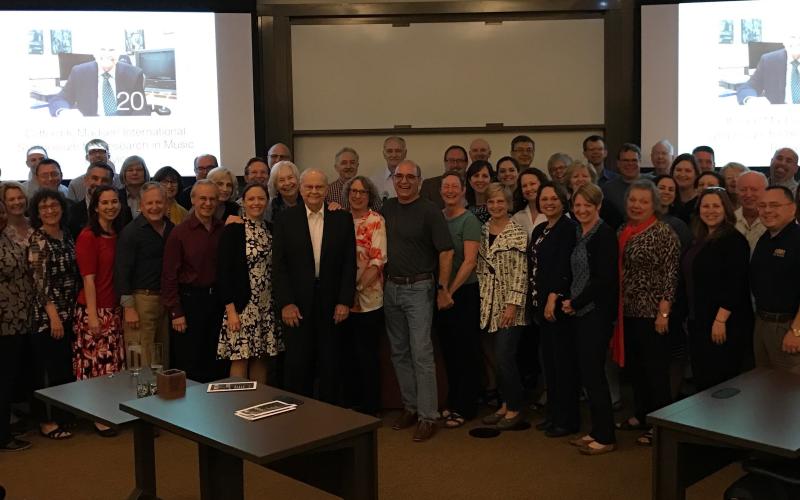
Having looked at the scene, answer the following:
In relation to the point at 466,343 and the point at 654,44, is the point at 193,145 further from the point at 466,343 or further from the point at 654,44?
the point at 654,44

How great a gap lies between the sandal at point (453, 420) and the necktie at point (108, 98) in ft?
13.9

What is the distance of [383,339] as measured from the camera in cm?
566

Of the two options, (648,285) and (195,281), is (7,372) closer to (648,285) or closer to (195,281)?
(195,281)

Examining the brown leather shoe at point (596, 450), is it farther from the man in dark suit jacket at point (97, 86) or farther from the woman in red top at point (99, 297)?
the man in dark suit jacket at point (97, 86)

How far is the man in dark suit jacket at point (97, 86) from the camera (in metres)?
7.67

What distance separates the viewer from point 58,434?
534cm

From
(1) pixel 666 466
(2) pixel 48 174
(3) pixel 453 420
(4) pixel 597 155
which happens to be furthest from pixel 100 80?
(1) pixel 666 466

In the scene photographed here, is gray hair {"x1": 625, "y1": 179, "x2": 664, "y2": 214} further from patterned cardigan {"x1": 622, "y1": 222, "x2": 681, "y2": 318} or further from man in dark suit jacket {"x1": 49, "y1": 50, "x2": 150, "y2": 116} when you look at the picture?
man in dark suit jacket {"x1": 49, "y1": 50, "x2": 150, "y2": 116}

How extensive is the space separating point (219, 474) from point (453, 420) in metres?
2.09

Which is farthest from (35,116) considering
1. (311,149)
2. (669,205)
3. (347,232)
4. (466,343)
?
(669,205)

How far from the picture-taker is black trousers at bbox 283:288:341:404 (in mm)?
5078

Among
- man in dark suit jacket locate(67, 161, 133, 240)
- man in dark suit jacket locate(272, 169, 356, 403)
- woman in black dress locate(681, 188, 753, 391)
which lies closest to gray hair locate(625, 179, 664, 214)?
woman in black dress locate(681, 188, 753, 391)

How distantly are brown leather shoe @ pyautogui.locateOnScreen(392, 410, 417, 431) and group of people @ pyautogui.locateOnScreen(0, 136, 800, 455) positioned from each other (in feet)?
0.03

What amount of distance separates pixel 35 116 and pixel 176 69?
50.0 inches
